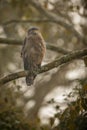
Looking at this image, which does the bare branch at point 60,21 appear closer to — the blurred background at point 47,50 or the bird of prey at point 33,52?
the blurred background at point 47,50

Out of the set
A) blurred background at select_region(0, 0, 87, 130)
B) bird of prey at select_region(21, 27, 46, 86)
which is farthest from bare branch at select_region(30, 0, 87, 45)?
bird of prey at select_region(21, 27, 46, 86)

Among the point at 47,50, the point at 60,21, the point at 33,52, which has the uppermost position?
the point at 33,52

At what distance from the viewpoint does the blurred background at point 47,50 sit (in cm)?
864

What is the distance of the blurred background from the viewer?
28.3 ft

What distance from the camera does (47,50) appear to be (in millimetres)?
15000

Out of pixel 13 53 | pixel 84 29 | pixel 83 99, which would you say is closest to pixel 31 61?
pixel 83 99

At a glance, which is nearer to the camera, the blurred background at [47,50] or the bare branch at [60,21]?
the blurred background at [47,50]

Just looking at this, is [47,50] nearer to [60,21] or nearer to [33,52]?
[60,21]

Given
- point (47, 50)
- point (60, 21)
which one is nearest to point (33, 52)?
point (60, 21)

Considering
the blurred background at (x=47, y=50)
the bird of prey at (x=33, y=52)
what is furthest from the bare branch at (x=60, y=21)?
the bird of prey at (x=33, y=52)

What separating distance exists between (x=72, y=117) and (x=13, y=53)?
9.71 m

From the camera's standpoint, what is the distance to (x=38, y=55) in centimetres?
870

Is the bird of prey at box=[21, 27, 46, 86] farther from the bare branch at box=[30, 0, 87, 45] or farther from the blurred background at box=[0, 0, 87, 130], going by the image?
the bare branch at box=[30, 0, 87, 45]

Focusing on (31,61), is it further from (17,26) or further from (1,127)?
(17,26)
